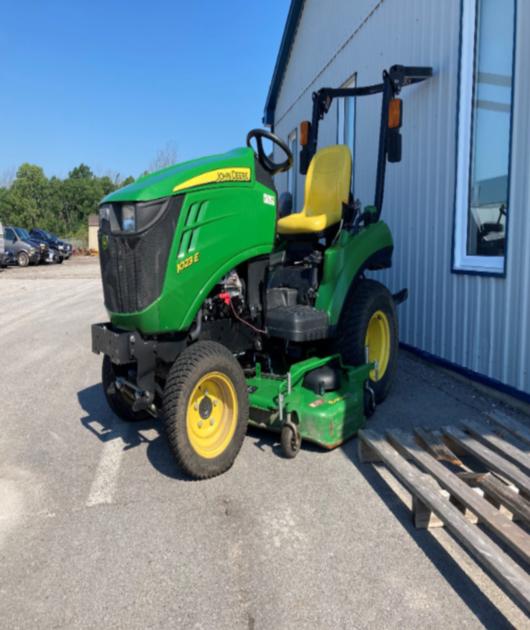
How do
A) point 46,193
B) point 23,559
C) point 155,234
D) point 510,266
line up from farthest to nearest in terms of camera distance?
point 46,193 < point 510,266 < point 155,234 < point 23,559

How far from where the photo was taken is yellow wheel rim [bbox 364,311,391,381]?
4.84 m

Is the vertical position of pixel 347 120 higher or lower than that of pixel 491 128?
higher

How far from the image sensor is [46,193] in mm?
57875

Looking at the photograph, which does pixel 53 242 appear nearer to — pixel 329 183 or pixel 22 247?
pixel 22 247

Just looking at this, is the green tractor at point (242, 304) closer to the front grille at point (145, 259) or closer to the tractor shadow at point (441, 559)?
the front grille at point (145, 259)

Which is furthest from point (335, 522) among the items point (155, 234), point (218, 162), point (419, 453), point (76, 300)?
point (76, 300)

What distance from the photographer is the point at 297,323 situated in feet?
12.6

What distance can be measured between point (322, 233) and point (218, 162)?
4.34 feet

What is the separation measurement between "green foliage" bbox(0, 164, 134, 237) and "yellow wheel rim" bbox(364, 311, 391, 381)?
48564 mm

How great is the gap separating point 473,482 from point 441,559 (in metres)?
0.60

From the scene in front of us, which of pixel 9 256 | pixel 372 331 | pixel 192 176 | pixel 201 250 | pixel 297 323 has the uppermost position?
pixel 192 176

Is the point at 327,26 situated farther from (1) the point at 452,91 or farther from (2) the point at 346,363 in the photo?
(2) the point at 346,363

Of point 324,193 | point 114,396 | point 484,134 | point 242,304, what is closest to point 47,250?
point 324,193

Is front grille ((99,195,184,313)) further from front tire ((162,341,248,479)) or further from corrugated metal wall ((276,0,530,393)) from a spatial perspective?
corrugated metal wall ((276,0,530,393))
